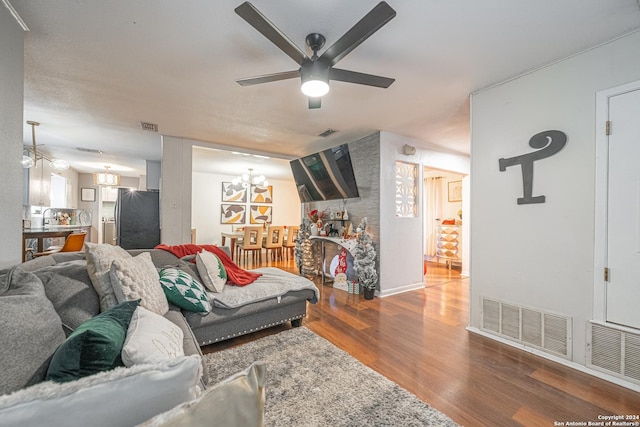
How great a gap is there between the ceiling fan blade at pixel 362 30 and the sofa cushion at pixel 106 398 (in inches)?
67.3

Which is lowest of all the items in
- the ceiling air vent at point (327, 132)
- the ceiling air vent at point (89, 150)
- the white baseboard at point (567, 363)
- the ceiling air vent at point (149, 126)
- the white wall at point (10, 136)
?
the white baseboard at point (567, 363)

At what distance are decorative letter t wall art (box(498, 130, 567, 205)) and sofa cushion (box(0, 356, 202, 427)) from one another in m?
2.79

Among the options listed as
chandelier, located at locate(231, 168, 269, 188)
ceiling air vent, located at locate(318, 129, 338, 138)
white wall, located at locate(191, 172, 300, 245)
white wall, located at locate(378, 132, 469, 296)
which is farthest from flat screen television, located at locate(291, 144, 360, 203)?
white wall, located at locate(191, 172, 300, 245)

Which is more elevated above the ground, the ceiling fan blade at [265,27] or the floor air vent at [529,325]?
the ceiling fan blade at [265,27]

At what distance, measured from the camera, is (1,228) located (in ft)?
5.05

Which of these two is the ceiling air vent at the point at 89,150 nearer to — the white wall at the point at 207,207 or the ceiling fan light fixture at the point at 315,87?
the white wall at the point at 207,207

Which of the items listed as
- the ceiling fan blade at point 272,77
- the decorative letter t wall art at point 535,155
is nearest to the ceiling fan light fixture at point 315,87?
the ceiling fan blade at point 272,77

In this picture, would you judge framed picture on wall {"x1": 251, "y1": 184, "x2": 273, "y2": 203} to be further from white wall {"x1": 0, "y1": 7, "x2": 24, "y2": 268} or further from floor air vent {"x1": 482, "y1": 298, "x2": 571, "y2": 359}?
floor air vent {"x1": 482, "y1": 298, "x2": 571, "y2": 359}

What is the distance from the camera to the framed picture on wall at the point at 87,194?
303 inches

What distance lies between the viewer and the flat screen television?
4.38m

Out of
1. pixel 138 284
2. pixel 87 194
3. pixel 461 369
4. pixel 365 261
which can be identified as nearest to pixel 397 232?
pixel 365 261

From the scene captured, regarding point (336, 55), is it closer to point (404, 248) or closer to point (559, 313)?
point (559, 313)

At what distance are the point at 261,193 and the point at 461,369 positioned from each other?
714cm

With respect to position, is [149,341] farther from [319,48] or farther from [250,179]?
[250,179]
